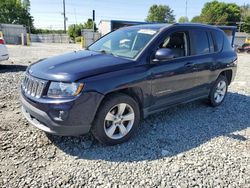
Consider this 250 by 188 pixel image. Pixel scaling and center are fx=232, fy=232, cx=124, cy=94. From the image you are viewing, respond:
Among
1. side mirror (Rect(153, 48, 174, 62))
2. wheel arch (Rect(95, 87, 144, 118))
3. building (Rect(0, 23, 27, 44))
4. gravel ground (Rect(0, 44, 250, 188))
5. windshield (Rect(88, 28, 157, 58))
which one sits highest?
building (Rect(0, 23, 27, 44))

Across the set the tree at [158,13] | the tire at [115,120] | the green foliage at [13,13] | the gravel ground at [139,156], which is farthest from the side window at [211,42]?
the tree at [158,13]

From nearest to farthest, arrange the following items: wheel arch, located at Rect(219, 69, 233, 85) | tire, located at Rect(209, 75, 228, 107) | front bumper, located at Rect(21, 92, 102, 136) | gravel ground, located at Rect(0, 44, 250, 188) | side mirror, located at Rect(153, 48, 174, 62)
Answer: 1. gravel ground, located at Rect(0, 44, 250, 188)
2. front bumper, located at Rect(21, 92, 102, 136)
3. side mirror, located at Rect(153, 48, 174, 62)
4. tire, located at Rect(209, 75, 228, 107)
5. wheel arch, located at Rect(219, 69, 233, 85)

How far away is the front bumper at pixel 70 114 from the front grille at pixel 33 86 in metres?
0.13

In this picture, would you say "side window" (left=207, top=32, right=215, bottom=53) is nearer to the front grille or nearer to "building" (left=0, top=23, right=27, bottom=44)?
the front grille

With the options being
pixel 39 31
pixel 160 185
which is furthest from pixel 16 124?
pixel 39 31

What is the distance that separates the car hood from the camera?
303 cm

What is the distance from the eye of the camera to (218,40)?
521 cm

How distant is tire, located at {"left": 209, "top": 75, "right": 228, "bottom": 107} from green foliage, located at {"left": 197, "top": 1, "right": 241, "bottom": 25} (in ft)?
232

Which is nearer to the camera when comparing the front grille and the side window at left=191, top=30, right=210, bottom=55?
the front grille

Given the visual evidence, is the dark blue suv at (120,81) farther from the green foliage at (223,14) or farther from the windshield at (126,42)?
the green foliage at (223,14)

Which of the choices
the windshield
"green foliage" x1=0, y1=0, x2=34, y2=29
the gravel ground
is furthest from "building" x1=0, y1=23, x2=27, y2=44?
"green foliage" x1=0, y1=0, x2=34, y2=29

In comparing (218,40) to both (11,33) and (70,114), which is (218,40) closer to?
(70,114)

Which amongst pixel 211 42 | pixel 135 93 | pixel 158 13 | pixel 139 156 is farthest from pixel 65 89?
pixel 158 13

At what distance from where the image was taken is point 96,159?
315cm
